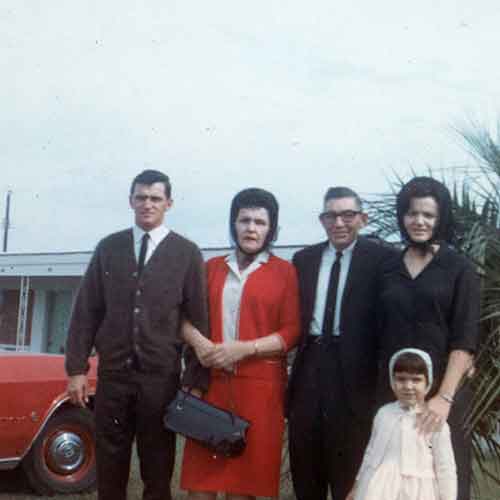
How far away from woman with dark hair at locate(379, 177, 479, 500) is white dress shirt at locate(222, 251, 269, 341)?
2.13ft

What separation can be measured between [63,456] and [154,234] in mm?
2923

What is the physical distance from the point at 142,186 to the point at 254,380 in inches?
38.9

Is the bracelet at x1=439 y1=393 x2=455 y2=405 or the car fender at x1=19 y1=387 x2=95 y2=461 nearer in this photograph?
the bracelet at x1=439 y1=393 x2=455 y2=405

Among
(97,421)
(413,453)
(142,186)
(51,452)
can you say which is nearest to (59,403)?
(51,452)

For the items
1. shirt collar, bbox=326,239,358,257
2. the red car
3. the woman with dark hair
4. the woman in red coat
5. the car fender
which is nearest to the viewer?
the woman with dark hair

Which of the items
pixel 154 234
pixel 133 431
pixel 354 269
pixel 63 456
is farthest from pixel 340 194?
pixel 63 456

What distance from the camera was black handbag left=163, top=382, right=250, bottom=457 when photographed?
147 inches

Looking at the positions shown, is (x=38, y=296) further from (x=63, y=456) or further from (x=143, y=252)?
(x=143, y=252)

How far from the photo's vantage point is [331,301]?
3.84 m

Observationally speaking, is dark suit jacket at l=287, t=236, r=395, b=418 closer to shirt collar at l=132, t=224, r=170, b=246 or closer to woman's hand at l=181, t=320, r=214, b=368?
woman's hand at l=181, t=320, r=214, b=368

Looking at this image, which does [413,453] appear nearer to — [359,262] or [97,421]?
[359,262]

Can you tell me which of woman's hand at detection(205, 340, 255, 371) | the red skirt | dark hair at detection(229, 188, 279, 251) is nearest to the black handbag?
the red skirt

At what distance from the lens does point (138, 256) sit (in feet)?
13.1

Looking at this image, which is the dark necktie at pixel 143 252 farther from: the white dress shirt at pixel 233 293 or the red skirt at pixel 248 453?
the red skirt at pixel 248 453
